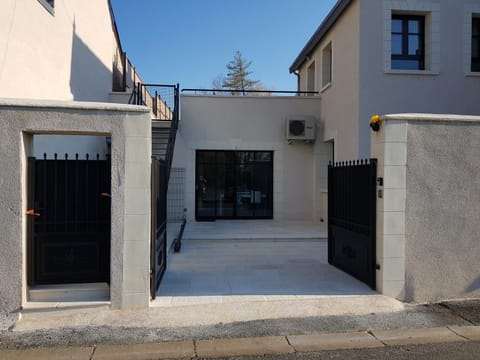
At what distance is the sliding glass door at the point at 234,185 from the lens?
12.4 metres

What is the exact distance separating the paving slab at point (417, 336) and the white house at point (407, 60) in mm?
5863

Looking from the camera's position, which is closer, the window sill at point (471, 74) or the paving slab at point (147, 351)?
the paving slab at point (147, 351)

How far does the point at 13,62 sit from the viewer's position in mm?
6152

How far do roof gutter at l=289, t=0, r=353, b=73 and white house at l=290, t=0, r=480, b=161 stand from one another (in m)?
0.07

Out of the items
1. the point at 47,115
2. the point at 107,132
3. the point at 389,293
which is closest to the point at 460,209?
the point at 389,293

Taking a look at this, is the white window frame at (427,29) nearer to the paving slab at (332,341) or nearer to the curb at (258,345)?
the curb at (258,345)

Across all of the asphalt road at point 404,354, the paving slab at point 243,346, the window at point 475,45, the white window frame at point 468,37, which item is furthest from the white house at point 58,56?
the window at point 475,45

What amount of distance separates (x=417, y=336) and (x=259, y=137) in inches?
352

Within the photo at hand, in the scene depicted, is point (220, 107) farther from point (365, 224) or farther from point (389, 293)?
point (389, 293)

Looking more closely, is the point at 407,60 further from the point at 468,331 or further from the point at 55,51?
the point at 55,51

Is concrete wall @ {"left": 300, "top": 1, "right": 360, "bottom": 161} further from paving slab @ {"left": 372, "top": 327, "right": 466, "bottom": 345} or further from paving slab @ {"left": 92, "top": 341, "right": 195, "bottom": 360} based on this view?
paving slab @ {"left": 92, "top": 341, "right": 195, "bottom": 360}

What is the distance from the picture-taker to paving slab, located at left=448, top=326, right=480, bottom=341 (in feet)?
12.7

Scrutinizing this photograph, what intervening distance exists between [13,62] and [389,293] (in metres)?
6.78

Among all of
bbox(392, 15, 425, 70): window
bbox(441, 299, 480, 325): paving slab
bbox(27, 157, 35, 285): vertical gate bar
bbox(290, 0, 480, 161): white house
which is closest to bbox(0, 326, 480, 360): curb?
bbox(441, 299, 480, 325): paving slab
